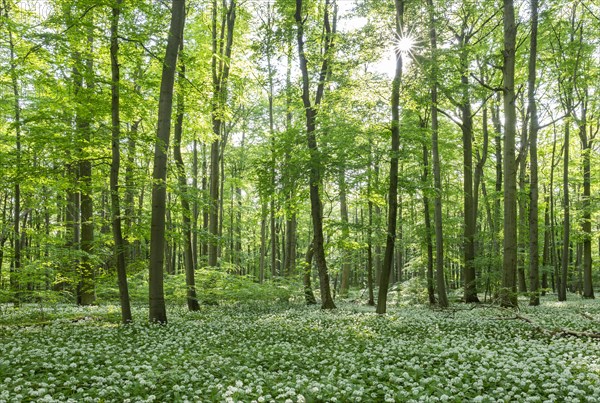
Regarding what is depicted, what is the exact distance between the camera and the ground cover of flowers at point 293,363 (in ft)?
17.4

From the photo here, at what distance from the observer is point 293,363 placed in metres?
7.21

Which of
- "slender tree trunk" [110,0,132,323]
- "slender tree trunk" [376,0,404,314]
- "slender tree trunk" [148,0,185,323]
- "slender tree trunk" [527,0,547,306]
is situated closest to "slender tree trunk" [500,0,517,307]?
"slender tree trunk" [527,0,547,306]

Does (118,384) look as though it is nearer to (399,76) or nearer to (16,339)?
(16,339)

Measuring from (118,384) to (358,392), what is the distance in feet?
11.2

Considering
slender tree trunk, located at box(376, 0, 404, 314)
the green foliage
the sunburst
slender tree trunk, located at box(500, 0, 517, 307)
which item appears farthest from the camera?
the green foliage

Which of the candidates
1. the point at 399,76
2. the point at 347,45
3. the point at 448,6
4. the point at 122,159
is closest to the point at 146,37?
the point at 122,159

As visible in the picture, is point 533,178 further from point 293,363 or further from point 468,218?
point 293,363

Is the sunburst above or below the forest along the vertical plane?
above

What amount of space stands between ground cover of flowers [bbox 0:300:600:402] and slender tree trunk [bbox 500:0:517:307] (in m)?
3.19

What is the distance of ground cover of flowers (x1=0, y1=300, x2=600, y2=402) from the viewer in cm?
530

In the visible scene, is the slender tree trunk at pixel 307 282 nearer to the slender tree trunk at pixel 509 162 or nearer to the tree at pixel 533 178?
the slender tree trunk at pixel 509 162

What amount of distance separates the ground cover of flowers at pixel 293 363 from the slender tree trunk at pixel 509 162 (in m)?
3.19

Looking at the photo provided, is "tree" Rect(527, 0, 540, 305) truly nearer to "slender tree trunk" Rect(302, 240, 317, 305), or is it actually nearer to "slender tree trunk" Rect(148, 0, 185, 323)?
"slender tree trunk" Rect(302, 240, 317, 305)

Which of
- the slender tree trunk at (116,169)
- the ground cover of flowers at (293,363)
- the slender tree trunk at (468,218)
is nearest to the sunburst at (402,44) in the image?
the slender tree trunk at (468,218)
